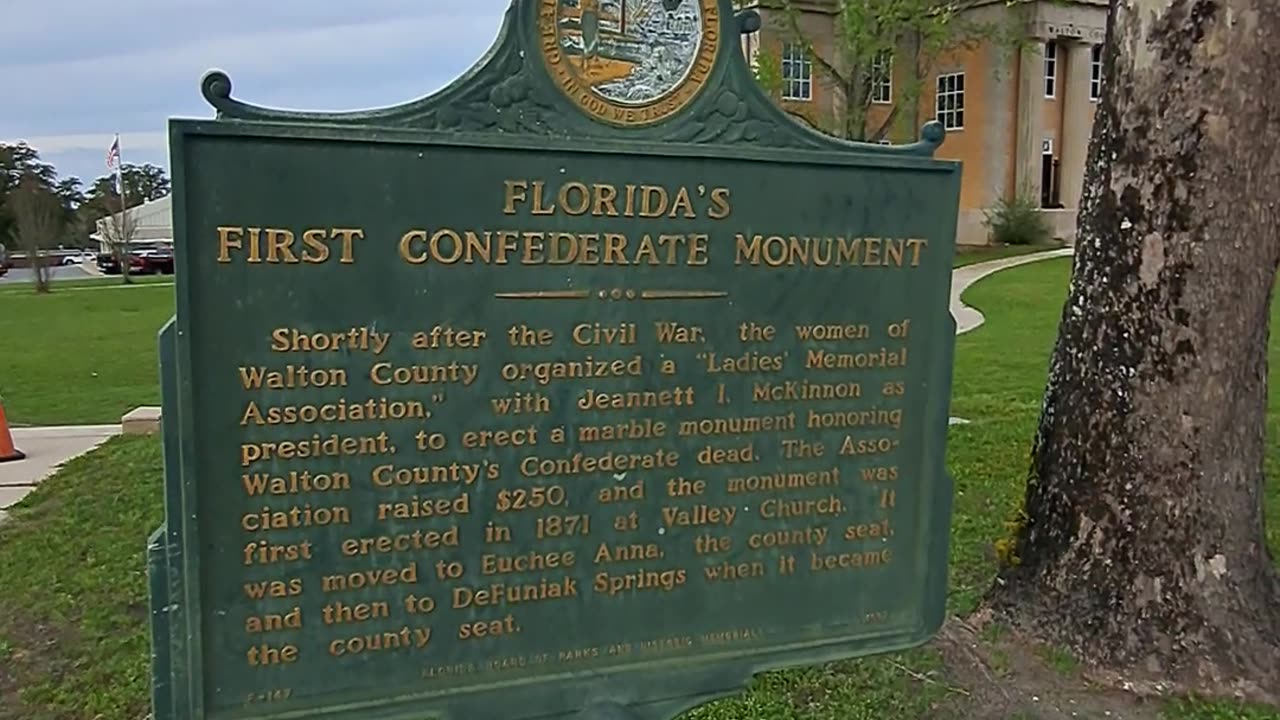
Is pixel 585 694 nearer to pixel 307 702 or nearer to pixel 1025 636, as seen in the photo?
pixel 307 702

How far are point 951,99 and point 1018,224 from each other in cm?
527

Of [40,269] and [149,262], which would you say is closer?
[40,269]

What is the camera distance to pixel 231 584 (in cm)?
254

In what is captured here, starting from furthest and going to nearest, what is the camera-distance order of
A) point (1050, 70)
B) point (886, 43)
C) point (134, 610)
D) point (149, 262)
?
1. point (149, 262)
2. point (1050, 70)
3. point (886, 43)
4. point (134, 610)

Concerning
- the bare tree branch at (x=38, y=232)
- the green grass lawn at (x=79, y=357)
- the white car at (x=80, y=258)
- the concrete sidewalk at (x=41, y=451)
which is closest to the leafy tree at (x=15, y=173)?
the white car at (x=80, y=258)

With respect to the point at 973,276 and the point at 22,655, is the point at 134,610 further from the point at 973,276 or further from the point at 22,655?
the point at 973,276

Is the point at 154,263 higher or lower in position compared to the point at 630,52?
lower

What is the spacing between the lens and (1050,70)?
36219 millimetres

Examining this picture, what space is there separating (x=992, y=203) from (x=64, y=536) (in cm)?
3249

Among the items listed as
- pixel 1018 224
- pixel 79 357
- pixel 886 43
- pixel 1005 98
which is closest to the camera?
pixel 79 357

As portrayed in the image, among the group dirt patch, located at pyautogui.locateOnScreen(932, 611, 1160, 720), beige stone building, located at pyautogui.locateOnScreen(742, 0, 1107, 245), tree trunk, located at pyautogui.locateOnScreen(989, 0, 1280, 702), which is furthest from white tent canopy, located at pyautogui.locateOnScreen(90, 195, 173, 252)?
tree trunk, located at pyautogui.locateOnScreen(989, 0, 1280, 702)

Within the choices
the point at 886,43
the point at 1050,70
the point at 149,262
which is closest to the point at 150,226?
the point at 149,262

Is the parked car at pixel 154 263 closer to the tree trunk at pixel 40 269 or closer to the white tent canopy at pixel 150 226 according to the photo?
the white tent canopy at pixel 150 226

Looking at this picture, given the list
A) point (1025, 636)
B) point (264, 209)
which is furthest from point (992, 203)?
point (264, 209)
